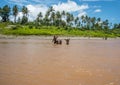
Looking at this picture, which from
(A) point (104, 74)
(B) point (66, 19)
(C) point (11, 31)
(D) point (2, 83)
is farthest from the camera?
(B) point (66, 19)

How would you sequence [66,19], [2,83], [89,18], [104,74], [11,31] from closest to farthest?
[2,83] < [104,74] < [11,31] < [66,19] < [89,18]

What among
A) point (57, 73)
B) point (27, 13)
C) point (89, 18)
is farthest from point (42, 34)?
point (57, 73)

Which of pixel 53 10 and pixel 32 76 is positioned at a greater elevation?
pixel 53 10

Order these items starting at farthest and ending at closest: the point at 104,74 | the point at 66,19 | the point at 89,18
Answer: the point at 89,18 → the point at 66,19 → the point at 104,74

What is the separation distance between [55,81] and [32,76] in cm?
140

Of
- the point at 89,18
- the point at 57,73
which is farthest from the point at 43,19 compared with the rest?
the point at 57,73

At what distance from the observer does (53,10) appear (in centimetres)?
12238

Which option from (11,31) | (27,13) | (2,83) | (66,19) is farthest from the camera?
(66,19)

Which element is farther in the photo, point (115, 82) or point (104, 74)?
point (104, 74)

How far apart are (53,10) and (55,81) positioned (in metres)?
114

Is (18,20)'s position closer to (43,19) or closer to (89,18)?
(43,19)

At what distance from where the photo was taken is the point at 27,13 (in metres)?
121

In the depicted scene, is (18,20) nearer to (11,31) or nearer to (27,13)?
(27,13)

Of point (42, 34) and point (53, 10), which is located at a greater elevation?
point (53, 10)
